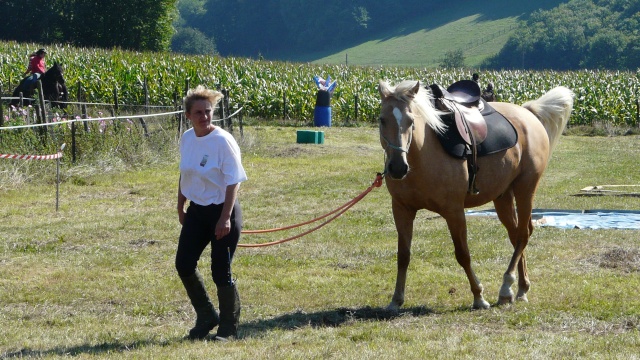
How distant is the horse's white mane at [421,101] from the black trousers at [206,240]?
1647mm

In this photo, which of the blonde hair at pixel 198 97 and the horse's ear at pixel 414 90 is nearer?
the blonde hair at pixel 198 97

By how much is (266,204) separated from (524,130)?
680 cm

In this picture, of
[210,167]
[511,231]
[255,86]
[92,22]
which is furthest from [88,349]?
[92,22]

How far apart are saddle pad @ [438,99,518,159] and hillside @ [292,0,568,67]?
4354 inches

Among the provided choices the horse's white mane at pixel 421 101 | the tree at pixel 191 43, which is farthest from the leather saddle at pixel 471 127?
the tree at pixel 191 43

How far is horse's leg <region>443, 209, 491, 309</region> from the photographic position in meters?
7.72

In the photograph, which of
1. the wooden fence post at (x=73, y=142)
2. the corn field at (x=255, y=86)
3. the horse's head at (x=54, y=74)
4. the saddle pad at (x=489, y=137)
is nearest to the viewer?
the saddle pad at (x=489, y=137)

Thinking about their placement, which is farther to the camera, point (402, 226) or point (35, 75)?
point (35, 75)

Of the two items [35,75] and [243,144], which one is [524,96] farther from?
[35,75]

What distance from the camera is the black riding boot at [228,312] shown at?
6754 millimetres

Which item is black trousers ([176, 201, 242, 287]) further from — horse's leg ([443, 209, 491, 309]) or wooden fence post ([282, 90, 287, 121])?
wooden fence post ([282, 90, 287, 121])

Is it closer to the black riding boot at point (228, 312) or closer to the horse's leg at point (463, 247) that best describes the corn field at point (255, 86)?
the horse's leg at point (463, 247)

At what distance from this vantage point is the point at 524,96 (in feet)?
127

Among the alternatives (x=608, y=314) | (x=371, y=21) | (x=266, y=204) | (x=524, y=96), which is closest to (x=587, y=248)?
(x=608, y=314)
